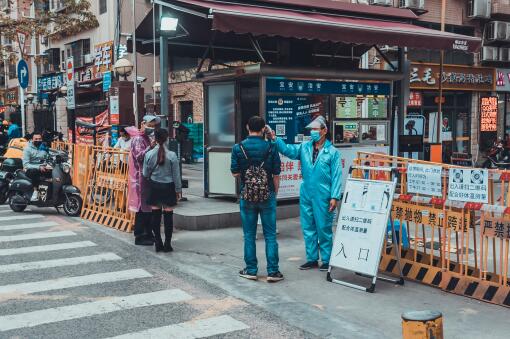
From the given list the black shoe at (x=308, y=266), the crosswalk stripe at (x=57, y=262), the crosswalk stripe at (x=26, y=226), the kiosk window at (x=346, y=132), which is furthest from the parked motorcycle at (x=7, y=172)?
the black shoe at (x=308, y=266)

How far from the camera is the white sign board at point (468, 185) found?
19.9 feet

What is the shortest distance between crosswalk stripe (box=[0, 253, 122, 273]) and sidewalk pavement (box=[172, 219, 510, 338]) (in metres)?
1.00

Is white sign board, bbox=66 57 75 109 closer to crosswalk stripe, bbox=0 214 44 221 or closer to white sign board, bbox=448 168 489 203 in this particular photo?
crosswalk stripe, bbox=0 214 44 221

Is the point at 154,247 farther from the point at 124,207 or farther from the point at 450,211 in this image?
the point at 450,211

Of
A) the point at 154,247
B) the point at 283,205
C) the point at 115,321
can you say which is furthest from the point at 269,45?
the point at 115,321

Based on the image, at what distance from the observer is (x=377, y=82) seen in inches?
493

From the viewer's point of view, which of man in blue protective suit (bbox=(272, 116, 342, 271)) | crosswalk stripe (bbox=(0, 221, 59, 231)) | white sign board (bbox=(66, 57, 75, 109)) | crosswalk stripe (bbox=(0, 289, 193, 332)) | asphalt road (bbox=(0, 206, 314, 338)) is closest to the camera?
asphalt road (bbox=(0, 206, 314, 338))

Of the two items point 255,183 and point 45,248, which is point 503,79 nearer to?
point 255,183

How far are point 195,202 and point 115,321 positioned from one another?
6189 millimetres

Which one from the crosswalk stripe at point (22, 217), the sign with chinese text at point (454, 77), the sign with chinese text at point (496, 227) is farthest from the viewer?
the sign with chinese text at point (454, 77)

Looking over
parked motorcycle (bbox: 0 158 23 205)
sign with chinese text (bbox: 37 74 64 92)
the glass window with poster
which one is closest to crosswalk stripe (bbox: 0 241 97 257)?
parked motorcycle (bbox: 0 158 23 205)

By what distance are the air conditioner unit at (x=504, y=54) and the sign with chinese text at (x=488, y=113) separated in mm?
1810

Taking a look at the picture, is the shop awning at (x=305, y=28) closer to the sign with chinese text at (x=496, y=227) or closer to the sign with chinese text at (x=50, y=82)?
the sign with chinese text at (x=496, y=227)

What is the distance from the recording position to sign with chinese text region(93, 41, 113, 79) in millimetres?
25688
